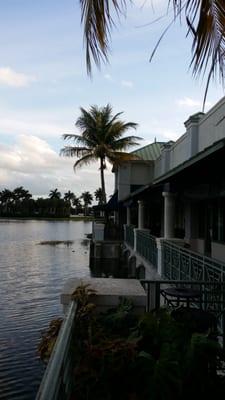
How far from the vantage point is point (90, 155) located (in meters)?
42.8

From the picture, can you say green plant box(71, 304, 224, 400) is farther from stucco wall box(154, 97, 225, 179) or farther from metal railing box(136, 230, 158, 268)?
metal railing box(136, 230, 158, 268)

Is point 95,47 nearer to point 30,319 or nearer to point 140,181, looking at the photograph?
point 30,319

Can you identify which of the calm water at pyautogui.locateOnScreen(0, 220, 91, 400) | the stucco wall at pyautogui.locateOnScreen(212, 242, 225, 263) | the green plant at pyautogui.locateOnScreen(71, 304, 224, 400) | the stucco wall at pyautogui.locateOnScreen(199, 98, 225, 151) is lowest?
the calm water at pyautogui.locateOnScreen(0, 220, 91, 400)

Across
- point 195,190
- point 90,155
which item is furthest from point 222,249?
point 90,155

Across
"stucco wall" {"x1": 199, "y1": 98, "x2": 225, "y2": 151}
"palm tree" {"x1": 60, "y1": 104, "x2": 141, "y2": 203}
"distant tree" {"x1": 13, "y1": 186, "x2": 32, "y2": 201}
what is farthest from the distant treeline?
"stucco wall" {"x1": 199, "y1": 98, "x2": 225, "y2": 151}

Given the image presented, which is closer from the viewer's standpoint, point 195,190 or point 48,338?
point 48,338

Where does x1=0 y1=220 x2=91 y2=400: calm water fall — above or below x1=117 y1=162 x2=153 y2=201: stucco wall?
below

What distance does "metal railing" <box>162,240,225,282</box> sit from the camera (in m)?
8.84

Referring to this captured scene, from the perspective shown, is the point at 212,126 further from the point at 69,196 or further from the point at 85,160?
the point at 69,196

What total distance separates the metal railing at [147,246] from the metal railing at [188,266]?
2.45m

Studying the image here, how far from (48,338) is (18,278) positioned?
21.4m

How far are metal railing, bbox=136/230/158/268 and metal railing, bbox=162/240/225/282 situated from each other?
2446mm

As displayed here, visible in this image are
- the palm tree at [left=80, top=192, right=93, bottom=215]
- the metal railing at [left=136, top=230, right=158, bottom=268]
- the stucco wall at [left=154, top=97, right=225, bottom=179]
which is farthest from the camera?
the palm tree at [left=80, top=192, right=93, bottom=215]

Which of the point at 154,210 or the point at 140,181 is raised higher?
the point at 140,181
